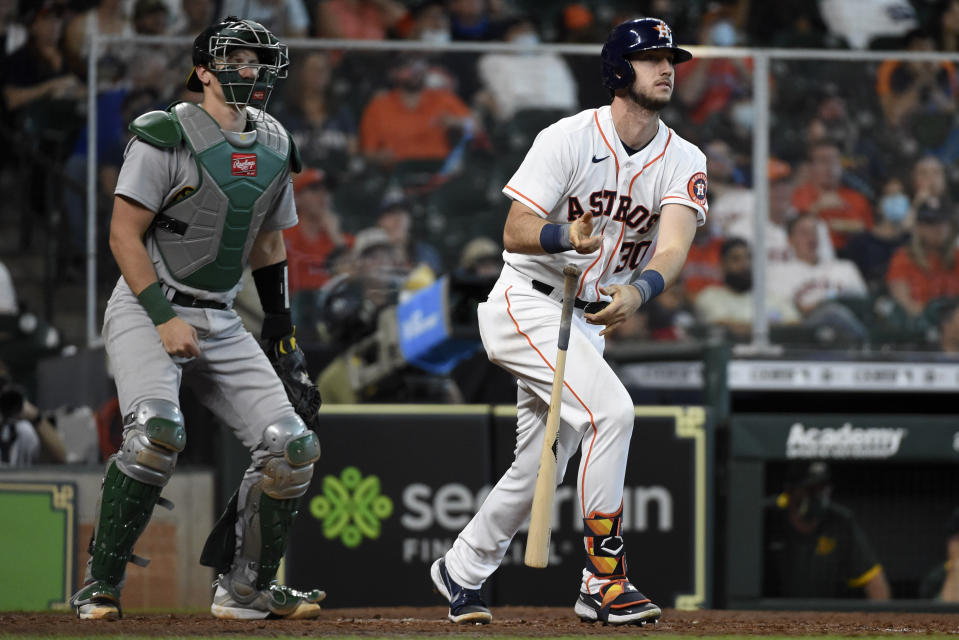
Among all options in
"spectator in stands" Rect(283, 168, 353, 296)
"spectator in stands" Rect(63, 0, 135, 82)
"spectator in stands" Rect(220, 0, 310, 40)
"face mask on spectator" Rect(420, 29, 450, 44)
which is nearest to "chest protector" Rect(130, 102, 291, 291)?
"spectator in stands" Rect(283, 168, 353, 296)

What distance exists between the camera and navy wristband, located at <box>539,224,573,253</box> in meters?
4.22

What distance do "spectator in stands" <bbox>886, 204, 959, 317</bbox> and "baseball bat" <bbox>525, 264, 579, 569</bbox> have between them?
326 cm

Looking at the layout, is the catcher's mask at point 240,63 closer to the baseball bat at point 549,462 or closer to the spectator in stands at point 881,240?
the baseball bat at point 549,462

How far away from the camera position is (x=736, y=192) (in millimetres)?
7176

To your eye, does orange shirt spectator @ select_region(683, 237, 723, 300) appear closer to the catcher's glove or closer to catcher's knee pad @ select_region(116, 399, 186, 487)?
the catcher's glove

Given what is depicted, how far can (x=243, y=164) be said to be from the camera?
4.64m

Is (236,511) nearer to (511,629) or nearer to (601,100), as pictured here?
(511,629)

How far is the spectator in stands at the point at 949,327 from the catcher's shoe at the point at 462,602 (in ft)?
11.2

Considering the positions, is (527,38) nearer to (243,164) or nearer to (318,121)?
(318,121)

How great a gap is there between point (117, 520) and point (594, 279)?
1.69 meters

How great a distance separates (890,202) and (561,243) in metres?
3.48

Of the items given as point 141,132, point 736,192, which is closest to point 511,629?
point 141,132

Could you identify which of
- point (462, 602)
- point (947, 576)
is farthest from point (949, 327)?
point (462, 602)

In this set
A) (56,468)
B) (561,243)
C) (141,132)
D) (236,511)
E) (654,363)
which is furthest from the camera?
(654,363)
